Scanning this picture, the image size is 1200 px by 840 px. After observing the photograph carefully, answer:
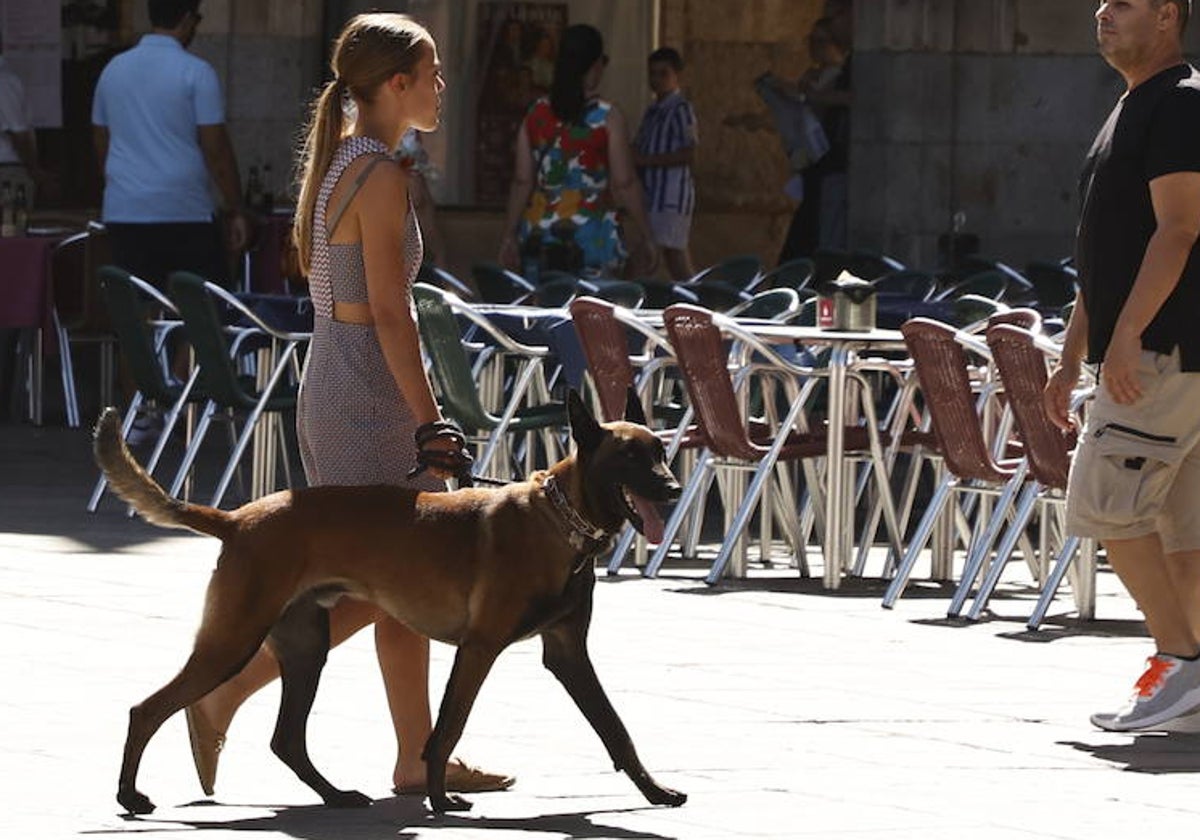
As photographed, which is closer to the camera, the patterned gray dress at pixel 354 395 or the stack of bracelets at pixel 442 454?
the stack of bracelets at pixel 442 454

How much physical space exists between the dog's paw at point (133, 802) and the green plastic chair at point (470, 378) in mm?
5688

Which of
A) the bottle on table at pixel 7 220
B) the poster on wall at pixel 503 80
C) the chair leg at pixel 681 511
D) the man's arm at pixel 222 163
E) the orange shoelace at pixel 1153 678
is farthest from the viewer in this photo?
the poster on wall at pixel 503 80

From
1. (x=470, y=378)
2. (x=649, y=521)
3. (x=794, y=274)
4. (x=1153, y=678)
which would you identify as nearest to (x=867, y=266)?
(x=794, y=274)

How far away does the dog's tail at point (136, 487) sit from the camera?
704 cm

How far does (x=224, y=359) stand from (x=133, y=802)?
6651 mm

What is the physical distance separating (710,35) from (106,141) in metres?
9.92

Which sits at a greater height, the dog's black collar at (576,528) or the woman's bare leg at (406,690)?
the dog's black collar at (576,528)

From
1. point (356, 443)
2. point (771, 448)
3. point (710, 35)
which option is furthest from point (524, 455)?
point (710, 35)

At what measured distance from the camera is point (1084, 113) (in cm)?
2142

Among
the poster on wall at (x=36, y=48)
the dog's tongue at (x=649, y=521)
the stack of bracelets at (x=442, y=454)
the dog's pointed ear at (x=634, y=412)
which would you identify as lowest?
the dog's tongue at (x=649, y=521)

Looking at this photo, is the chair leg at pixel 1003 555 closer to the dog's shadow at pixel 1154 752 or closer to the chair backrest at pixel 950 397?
the chair backrest at pixel 950 397

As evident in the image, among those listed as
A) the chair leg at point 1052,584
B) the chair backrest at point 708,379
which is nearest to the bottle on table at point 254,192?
the chair backrest at point 708,379

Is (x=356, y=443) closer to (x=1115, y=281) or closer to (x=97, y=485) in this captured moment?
(x=1115, y=281)

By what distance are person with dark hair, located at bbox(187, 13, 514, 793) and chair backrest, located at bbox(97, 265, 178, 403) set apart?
21.3 ft
